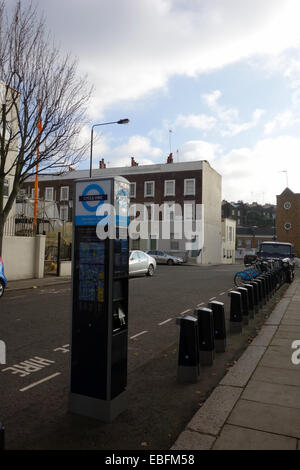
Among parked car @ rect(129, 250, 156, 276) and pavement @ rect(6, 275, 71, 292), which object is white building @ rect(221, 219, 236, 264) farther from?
pavement @ rect(6, 275, 71, 292)

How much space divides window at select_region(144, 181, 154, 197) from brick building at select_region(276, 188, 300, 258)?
84.1ft

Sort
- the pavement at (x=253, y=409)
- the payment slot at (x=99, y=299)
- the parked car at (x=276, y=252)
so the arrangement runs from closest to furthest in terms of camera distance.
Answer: the pavement at (x=253, y=409) < the payment slot at (x=99, y=299) < the parked car at (x=276, y=252)

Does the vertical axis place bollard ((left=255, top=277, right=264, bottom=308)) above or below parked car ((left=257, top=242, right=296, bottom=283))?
below

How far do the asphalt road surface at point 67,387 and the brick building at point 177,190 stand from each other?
35.6 meters

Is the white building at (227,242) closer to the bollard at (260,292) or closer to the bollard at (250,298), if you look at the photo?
the bollard at (260,292)

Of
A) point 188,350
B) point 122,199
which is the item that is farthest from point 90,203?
point 188,350

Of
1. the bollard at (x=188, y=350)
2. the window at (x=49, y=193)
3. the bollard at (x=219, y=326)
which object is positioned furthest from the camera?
the window at (x=49, y=193)

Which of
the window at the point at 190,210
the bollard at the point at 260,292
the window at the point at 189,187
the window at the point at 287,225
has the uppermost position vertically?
the window at the point at 189,187

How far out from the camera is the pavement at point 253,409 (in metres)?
3.26

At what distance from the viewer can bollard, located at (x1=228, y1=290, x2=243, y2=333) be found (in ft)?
24.2

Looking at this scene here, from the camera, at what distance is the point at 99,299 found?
3695 millimetres

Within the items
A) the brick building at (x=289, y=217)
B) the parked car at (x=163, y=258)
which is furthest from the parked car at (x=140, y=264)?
the brick building at (x=289, y=217)

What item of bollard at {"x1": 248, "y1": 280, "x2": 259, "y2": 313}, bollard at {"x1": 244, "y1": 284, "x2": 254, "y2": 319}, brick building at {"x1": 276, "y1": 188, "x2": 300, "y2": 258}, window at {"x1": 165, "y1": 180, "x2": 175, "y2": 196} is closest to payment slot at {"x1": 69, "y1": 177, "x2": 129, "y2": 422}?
bollard at {"x1": 244, "y1": 284, "x2": 254, "y2": 319}
